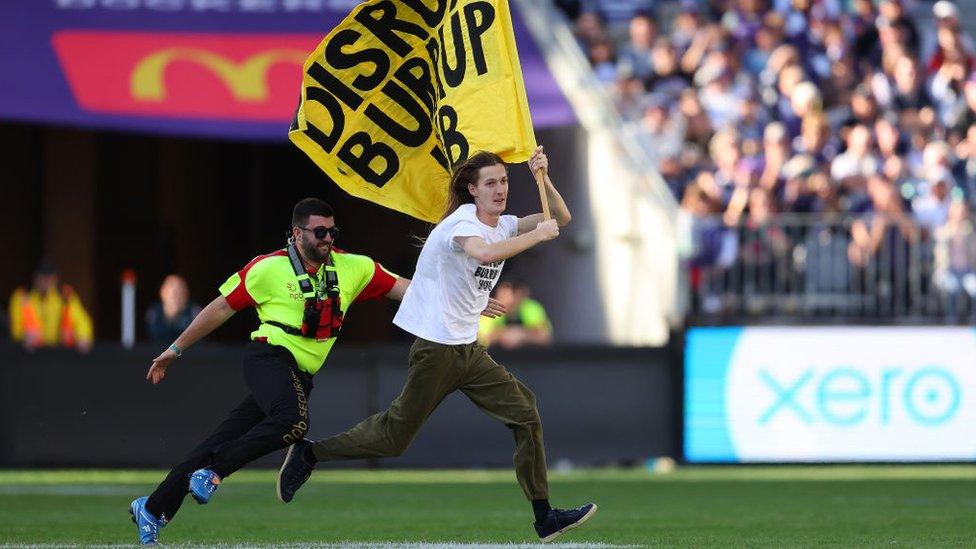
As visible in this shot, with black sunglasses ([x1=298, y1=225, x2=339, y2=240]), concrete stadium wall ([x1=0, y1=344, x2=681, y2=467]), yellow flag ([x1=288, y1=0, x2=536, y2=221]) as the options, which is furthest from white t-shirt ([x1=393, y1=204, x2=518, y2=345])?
concrete stadium wall ([x1=0, y1=344, x2=681, y2=467])

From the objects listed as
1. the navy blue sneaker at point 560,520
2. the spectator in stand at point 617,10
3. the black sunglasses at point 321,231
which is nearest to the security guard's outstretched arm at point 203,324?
the black sunglasses at point 321,231

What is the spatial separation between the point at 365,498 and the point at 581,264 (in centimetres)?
697

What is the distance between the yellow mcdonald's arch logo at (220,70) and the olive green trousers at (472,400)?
10.6m

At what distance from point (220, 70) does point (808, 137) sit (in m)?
6.14

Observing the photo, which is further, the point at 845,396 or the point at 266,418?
the point at 845,396

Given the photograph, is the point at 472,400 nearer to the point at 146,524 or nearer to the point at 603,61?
the point at 146,524

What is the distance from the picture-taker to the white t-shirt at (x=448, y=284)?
376 inches

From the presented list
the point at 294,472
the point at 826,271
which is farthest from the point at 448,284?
the point at 826,271

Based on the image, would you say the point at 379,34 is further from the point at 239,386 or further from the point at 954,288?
the point at 954,288

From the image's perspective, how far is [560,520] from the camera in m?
9.73

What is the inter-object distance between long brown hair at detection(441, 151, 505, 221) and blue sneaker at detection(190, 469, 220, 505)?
1.73 metres

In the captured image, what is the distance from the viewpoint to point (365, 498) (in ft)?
46.5

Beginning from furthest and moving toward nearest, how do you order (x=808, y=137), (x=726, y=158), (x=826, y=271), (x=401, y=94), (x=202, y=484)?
(x=808, y=137), (x=726, y=158), (x=826, y=271), (x=401, y=94), (x=202, y=484)

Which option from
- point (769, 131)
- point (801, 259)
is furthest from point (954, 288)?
point (769, 131)
